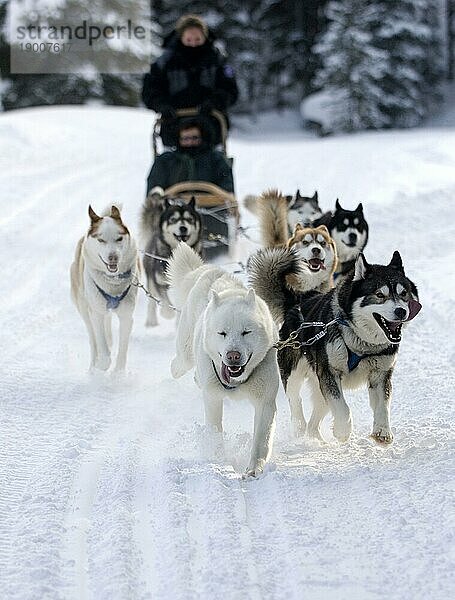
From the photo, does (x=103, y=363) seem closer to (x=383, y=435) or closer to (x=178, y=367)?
(x=178, y=367)

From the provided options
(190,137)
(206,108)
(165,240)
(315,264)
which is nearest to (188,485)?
(315,264)

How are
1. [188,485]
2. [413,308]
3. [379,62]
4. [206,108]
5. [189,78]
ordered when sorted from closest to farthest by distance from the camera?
[188,485] → [413,308] → [206,108] → [189,78] → [379,62]

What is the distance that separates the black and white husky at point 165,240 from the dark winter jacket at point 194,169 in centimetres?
115

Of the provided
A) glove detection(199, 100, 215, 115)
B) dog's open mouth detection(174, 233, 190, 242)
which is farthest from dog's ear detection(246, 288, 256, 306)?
glove detection(199, 100, 215, 115)

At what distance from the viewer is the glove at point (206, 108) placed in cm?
799

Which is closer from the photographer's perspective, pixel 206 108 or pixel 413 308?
pixel 413 308

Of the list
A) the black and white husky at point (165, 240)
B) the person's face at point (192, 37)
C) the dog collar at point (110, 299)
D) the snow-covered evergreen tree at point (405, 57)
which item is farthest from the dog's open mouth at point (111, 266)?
the snow-covered evergreen tree at point (405, 57)

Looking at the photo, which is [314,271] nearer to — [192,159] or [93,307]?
[93,307]

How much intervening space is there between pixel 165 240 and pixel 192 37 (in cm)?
235

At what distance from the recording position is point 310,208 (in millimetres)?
6934

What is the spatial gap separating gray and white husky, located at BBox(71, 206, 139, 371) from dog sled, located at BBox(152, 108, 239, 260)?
5.70ft

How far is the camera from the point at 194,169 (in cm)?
793

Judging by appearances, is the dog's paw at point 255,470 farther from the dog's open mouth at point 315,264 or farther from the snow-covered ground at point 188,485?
the dog's open mouth at point 315,264

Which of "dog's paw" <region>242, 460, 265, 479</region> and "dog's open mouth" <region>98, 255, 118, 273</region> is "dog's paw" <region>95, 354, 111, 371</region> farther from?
"dog's paw" <region>242, 460, 265, 479</region>
